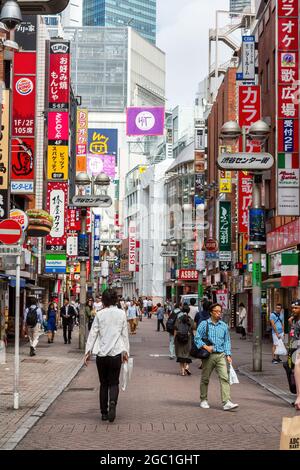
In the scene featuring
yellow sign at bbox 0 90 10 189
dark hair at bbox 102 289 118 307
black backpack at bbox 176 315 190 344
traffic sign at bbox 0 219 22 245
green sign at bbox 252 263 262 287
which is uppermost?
yellow sign at bbox 0 90 10 189

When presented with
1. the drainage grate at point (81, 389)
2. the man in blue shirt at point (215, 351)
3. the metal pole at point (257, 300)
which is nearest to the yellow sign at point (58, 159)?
the metal pole at point (257, 300)

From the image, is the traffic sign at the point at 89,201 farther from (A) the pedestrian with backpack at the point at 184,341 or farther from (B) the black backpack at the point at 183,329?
(B) the black backpack at the point at 183,329

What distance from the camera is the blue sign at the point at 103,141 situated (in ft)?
491

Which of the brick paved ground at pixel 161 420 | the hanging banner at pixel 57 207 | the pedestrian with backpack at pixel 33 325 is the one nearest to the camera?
the brick paved ground at pixel 161 420

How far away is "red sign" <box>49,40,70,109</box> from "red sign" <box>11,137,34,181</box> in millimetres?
Result: 8178

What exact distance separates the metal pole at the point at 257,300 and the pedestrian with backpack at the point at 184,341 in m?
1.63

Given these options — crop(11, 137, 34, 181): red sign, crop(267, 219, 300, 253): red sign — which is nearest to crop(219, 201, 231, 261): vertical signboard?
crop(267, 219, 300, 253): red sign

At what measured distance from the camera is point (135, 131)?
89750 mm

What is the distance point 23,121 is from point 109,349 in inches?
773

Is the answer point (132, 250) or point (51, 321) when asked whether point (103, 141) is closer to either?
point (132, 250)

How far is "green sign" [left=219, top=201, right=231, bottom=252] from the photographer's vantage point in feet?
174

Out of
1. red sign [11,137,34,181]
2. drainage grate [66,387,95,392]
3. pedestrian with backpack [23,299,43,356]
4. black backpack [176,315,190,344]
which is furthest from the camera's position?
red sign [11,137,34,181]

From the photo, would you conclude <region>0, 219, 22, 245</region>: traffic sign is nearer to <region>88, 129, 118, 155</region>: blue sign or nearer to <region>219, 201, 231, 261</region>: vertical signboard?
<region>219, 201, 231, 261</region>: vertical signboard
